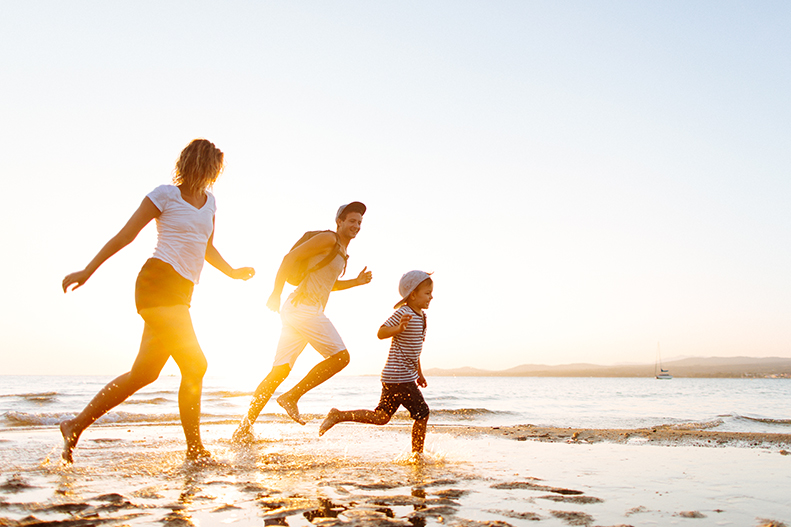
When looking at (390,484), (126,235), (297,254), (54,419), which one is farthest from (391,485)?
(54,419)

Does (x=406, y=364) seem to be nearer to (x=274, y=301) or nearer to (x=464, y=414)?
(x=274, y=301)

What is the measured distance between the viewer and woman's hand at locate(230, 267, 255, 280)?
4504 mm

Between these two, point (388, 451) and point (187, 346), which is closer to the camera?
point (187, 346)

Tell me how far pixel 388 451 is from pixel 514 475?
1744 millimetres

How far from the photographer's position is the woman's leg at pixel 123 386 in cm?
378

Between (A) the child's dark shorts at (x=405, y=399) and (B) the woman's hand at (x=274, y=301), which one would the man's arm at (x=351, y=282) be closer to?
(B) the woman's hand at (x=274, y=301)

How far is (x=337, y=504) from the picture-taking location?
8.79 feet

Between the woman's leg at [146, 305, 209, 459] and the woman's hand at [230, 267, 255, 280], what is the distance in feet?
2.09

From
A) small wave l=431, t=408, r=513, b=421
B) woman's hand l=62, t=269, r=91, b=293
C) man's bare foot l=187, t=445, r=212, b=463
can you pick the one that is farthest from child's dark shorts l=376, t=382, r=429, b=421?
small wave l=431, t=408, r=513, b=421

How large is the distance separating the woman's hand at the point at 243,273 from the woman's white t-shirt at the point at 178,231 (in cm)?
49

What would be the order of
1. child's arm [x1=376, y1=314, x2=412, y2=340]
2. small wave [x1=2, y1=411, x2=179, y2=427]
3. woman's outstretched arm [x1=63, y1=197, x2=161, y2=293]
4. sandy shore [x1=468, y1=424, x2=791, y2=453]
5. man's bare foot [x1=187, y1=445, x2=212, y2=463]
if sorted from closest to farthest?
woman's outstretched arm [x1=63, y1=197, x2=161, y2=293], man's bare foot [x1=187, y1=445, x2=212, y2=463], child's arm [x1=376, y1=314, x2=412, y2=340], sandy shore [x1=468, y1=424, x2=791, y2=453], small wave [x1=2, y1=411, x2=179, y2=427]

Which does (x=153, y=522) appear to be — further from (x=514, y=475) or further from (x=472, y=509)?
(x=514, y=475)

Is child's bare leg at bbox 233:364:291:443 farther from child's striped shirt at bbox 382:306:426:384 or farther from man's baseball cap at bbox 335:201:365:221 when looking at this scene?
man's baseball cap at bbox 335:201:365:221

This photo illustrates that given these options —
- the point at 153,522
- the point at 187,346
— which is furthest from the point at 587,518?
the point at 187,346
